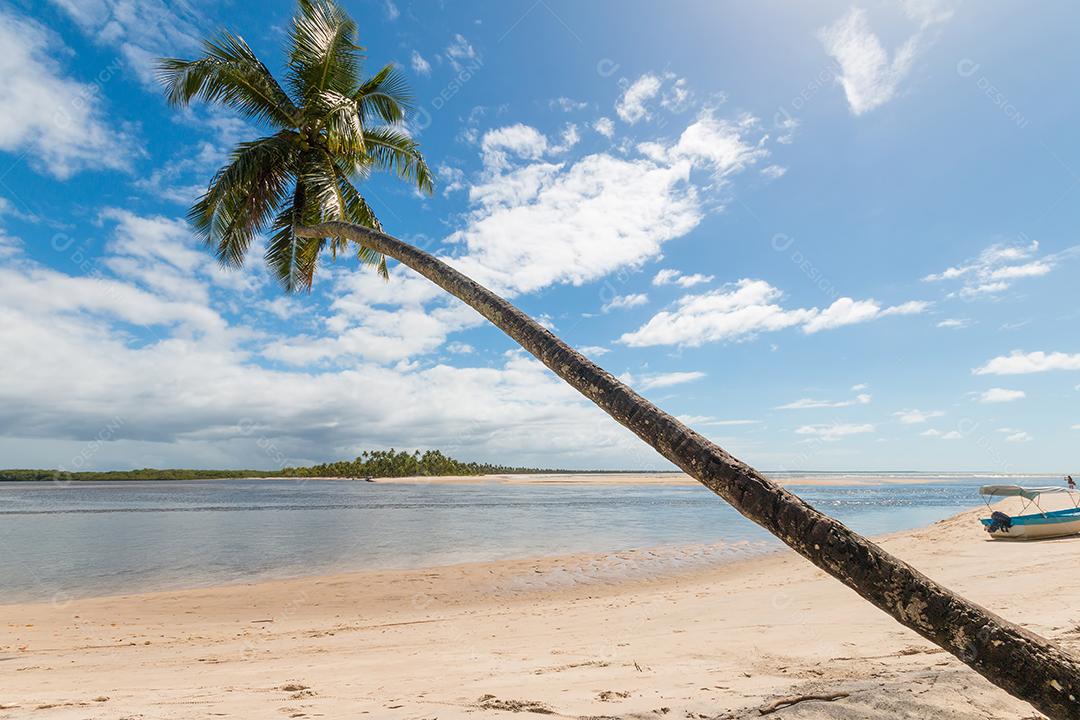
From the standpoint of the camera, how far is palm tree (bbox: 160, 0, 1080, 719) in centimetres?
245

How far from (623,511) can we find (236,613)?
77.5ft

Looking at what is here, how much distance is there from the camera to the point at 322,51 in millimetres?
9281

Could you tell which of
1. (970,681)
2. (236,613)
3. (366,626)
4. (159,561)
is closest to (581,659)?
(970,681)

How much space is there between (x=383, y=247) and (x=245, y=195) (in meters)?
4.64

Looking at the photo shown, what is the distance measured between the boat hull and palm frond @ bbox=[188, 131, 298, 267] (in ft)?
Answer: 65.1

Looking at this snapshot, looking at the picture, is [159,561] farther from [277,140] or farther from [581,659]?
[581,659]

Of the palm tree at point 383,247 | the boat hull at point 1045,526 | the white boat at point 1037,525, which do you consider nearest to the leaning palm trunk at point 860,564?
the palm tree at point 383,247

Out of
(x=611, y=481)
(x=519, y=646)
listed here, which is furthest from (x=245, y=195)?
(x=611, y=481)

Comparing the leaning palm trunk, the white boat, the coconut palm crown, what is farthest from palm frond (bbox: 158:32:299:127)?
the white boat

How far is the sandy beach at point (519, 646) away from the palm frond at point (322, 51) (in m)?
8.89

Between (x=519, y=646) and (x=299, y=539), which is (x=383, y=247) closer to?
(x=519, y=646)

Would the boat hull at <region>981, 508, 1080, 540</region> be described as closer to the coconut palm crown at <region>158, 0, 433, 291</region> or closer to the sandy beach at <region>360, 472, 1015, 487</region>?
the coconut palm crown at <region>158, 0, 433, 291</region>

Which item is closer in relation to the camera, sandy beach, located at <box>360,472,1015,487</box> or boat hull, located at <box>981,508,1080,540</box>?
boat hull, located at <box>981,508,1080,540</box>

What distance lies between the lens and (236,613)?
1005cm
